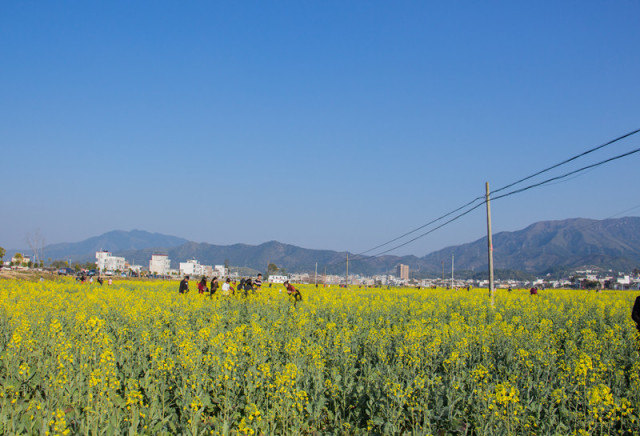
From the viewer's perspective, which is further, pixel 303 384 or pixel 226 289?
pixel 226 289

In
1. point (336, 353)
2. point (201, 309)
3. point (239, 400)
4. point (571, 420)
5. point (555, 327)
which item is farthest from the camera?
point (201, 309)

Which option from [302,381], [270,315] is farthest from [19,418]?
[270,315]

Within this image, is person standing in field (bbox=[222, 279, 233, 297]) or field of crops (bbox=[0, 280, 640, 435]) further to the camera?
person standing in field (bbox=[222, 279, 233, 297])

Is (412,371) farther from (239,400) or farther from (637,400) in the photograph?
(637,400)

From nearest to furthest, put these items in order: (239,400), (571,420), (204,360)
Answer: (571,420)
(239,400)
(204,360)

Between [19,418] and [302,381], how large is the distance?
3941 mm

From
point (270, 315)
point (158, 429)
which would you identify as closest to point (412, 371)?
point (158, 429)

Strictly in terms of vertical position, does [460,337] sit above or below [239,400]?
above

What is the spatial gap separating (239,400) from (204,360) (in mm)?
1339

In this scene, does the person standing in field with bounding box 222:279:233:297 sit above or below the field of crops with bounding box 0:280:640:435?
above

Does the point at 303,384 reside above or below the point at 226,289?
below

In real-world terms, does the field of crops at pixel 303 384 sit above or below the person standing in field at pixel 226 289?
below

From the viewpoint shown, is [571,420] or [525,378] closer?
[571,420]

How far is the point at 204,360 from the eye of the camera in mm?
8367
